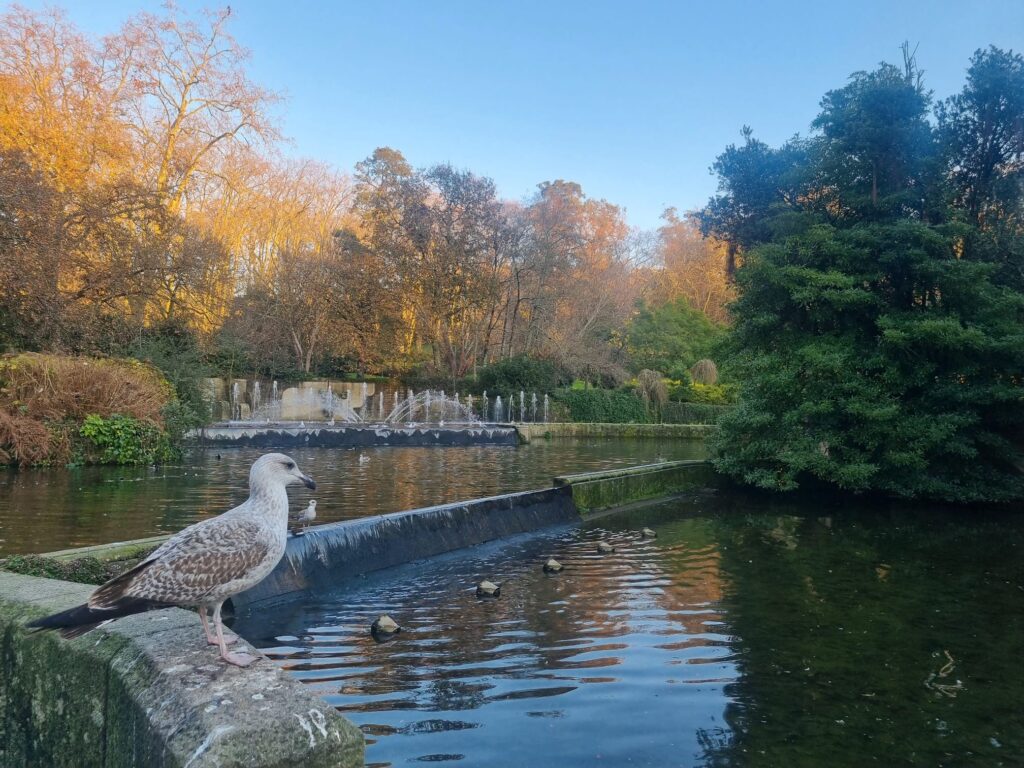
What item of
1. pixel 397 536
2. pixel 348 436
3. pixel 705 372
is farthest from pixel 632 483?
pixel 705 372

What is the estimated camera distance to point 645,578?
8.22 metres

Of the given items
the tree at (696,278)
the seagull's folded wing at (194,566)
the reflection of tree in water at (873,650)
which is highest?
the tree at (696,278)

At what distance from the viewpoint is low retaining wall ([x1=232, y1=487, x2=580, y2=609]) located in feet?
23.6

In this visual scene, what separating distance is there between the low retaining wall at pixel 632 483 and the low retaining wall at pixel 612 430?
513 inches

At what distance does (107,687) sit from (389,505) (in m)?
8.68

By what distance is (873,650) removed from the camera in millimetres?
5980

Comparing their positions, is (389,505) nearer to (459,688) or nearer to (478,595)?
(478,595)

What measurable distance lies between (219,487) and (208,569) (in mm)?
10442

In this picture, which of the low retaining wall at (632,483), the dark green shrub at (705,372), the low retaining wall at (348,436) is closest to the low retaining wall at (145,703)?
the low retaining wall at (632,483)

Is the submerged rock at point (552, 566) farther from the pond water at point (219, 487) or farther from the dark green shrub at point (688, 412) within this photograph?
the dark green shrub at point (688, 412)

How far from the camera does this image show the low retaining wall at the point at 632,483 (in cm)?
1241

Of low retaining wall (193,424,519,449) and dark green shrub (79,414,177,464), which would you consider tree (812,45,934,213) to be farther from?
dark green shrub (79,414,177,464)

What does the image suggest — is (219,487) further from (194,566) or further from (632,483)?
(194,566)

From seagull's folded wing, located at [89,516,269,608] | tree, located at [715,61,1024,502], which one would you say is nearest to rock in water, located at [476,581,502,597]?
seagull's folded wing, located at [89,516,269,608]
